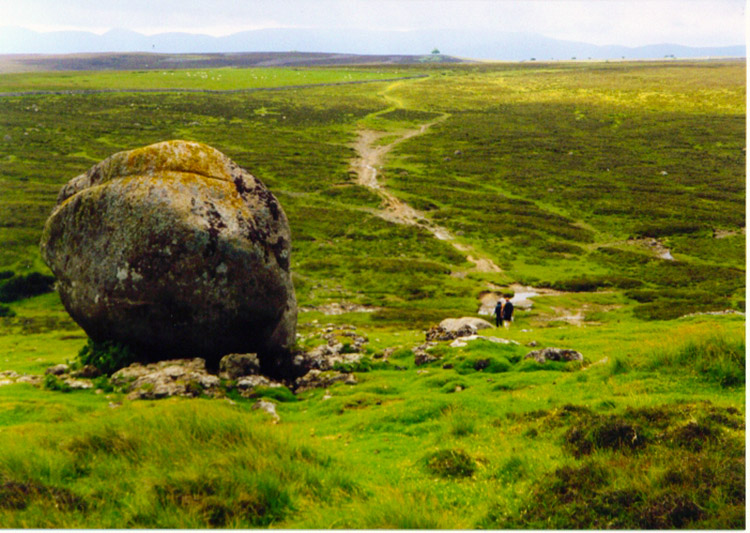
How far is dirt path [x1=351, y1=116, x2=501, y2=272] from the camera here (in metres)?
51.7

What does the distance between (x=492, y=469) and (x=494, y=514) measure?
1.63 meters

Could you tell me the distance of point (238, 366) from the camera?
68.5 feet

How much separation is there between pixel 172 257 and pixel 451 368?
11.2 metres

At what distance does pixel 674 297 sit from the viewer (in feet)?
133

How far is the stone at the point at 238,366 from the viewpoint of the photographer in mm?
20544

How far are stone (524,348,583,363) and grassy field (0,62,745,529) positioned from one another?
2.23 feet

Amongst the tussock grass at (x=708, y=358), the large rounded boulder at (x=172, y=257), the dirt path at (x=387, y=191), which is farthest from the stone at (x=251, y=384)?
the dirt path at (x=387, y=191)

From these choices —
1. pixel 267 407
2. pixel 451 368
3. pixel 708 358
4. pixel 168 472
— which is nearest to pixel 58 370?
pixel 267 407

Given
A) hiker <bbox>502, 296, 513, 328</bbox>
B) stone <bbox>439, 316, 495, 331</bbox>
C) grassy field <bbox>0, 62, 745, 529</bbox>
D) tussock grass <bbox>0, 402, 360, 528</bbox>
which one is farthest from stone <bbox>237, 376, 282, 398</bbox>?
hiker <bbox>502, 296, 513, 328</bbox>

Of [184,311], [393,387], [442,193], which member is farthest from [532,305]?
[442,193]

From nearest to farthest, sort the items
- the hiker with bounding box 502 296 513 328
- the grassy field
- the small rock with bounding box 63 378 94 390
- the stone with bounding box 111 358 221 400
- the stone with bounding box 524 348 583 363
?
the grassy field < the stone with bounding box 111 358 221 400 < the small rock with bounding box 63 378 94 390 < the stone with bounding box 524 348 583 363 < the hiker with bounding box 502 296 513 328

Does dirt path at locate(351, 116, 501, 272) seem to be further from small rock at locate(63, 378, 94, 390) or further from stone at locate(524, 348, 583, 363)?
small rock at locate(63, 378, 94, 390)

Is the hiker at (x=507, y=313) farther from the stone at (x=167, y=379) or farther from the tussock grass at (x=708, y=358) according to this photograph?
the stone at (x=167, y=379)

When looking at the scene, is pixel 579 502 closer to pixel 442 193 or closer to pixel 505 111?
→ pixel 442 193
